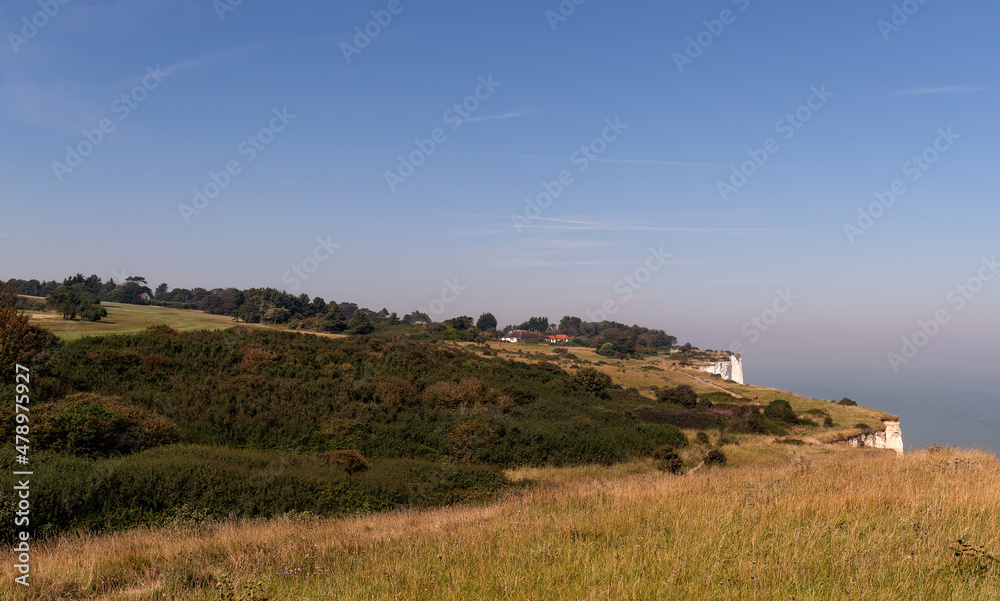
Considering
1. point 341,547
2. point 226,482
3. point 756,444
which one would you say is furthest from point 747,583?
point 756,444

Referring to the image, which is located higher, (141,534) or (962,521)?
(962,521)

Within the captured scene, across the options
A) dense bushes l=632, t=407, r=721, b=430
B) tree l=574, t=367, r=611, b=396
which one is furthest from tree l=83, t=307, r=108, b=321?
dense bushes l=632, t=407, r=721, b=430

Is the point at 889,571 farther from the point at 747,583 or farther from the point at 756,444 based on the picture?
the point at 756,444

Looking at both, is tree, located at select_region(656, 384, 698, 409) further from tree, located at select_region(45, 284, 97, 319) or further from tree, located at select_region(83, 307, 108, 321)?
tree, located at select_region(45, 284, 97, 319)

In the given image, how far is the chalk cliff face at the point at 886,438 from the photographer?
40244 millimetres

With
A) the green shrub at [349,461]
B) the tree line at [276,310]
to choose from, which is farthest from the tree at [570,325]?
the green shrub at [349,461]

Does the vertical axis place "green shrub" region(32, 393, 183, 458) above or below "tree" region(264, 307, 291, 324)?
below

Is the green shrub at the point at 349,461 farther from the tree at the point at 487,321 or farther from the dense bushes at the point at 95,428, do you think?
the tree at the point at 487,321

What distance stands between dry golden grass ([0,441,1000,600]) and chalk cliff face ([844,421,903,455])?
3673 centimetres

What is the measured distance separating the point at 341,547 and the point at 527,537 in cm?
276

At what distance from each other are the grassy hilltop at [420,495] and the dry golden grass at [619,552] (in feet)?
0.12

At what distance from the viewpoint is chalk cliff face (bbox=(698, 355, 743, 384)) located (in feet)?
343

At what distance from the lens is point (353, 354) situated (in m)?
33.7

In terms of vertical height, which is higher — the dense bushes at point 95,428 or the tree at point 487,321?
the tree at point 487,321
